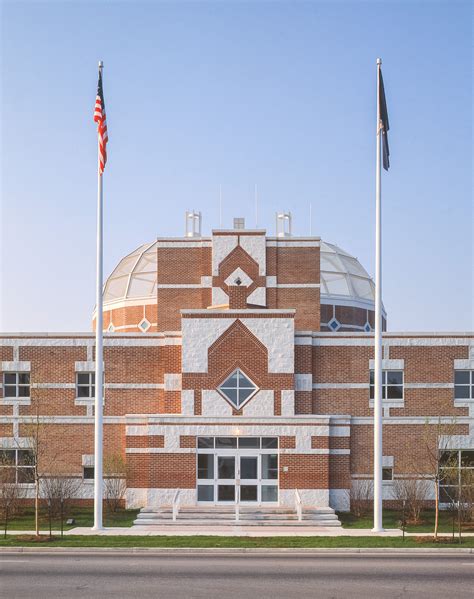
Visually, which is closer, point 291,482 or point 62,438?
point 291,482

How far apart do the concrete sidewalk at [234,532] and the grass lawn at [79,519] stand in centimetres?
113

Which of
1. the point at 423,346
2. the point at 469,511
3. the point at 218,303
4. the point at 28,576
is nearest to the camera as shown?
the point at 28,576

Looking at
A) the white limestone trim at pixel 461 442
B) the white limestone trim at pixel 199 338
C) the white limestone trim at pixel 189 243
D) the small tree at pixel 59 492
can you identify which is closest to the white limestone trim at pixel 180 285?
the white limestone trim at pixel 189 243

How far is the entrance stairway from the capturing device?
30984mm

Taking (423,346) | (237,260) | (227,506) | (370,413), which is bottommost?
(227,506)

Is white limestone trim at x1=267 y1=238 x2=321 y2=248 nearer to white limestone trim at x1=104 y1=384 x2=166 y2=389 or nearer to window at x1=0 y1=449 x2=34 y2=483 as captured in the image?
white limestone trim at x1=104 y1=384 x2=166 y2=389

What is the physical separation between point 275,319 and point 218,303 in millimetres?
5005

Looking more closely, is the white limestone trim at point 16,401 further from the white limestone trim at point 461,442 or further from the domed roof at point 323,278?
the white limestone trim at point 461,442

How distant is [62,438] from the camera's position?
3631cm

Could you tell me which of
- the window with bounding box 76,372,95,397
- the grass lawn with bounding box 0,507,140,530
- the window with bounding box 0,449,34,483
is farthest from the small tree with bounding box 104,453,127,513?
the window with bounding box 0,449,34,483

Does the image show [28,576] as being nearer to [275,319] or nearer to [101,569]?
[101,569]

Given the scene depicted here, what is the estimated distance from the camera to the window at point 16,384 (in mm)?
36812

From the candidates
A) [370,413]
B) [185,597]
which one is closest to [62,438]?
[370,413]

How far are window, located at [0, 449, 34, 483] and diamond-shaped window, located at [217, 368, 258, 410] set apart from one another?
8.40 meters
